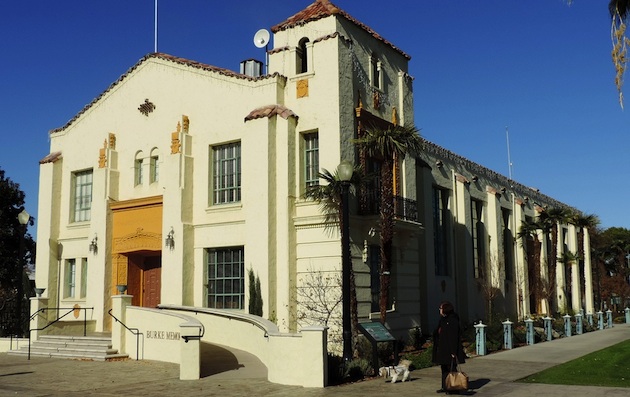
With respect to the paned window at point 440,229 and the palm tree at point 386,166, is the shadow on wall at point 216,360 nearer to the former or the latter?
the palm tree at point 386,166

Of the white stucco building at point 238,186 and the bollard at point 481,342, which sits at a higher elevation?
the white stucco building at point 238,186

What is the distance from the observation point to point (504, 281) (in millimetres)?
34062

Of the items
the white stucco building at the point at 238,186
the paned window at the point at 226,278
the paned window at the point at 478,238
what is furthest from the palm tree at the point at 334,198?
the paned window at the point at 478,238

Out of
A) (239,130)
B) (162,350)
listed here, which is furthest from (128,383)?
(239,130)

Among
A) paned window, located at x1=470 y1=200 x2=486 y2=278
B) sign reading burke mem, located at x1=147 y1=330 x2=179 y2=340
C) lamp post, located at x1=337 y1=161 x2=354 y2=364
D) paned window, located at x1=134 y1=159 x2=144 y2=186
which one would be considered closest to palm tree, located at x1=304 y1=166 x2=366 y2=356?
lamp post, located at x1=337 y1=161 x2=354 y2=364

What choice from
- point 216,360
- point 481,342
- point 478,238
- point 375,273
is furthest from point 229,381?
point 478,238

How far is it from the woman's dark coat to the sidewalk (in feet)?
2.70

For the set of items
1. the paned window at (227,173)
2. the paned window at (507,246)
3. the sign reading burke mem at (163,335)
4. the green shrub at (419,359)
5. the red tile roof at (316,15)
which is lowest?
the green shrub at (419,359)

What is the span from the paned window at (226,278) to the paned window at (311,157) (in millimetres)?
3310

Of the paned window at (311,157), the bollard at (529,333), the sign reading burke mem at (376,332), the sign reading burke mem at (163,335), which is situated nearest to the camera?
the sign reading burke mem at (376,332)

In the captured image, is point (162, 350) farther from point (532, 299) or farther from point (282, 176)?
point (532, 299)

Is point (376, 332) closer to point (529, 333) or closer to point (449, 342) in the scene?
point (449, 342)

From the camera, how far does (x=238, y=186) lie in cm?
2180

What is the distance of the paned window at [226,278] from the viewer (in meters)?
21.3
